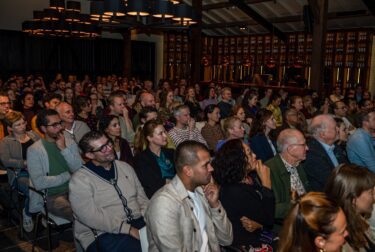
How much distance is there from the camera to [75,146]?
3.81 m

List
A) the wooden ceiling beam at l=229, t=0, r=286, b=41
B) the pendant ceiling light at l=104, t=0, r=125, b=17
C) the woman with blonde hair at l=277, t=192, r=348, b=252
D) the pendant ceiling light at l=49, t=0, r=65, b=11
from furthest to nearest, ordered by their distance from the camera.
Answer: the wooden ceiling beam at l=229, t=0, r=286, b=41 < the pendant ceiling light at l=49, t=0, r=65, b=11 < the pendant ceiling light at l=104, t=0, r=125, b=17 < the woman with blonde hair at l=277, t=192, r=348, b=252

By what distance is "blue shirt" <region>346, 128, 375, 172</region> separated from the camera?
4.25 metres

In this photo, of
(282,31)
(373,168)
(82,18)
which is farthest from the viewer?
(282,31)

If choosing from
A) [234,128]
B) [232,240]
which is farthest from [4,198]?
[232,240]

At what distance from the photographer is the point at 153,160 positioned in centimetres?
367

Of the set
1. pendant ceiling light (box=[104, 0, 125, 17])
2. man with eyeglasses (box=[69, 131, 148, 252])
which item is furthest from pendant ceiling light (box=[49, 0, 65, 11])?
man with eyeglasses (box=[69, 131, 148, 252])

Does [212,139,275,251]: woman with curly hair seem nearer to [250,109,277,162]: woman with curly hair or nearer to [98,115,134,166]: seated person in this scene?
[98,115,134,166]: seated person

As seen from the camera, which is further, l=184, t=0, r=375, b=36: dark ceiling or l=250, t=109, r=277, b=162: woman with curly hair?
l=184, t=0, r=375, b=36: dark ceiling

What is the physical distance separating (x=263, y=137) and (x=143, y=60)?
14923 mm

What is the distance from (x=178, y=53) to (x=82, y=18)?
9970 millimetres

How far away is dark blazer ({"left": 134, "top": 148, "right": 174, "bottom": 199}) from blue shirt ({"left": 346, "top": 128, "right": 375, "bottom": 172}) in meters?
2.18

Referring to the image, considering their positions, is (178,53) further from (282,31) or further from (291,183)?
(291,183)

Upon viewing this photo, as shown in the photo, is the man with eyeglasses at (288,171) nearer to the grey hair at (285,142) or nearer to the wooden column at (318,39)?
the grey hair at (285,142)

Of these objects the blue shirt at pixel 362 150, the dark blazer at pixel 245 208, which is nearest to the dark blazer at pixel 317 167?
the blue shirt at pixel 362 150
